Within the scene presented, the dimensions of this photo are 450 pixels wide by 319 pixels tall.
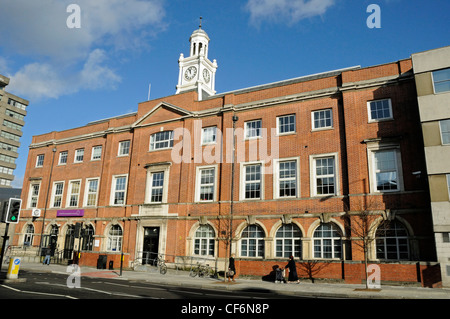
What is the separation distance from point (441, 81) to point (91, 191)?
30.3 m

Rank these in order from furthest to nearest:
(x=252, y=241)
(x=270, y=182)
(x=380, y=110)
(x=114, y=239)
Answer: (x=114, y=239) < (x=270, y=182) < (x=252, y=241) < (x=380, y=110)

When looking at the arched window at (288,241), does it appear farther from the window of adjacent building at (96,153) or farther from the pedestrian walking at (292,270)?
the window of adjacent building at (96,153)

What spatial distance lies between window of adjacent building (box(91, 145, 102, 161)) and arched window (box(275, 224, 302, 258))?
2057 centimetres

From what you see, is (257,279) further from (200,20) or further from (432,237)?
(200,20)

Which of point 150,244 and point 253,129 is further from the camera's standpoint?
point 150,244

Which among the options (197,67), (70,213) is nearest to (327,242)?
(70,213)

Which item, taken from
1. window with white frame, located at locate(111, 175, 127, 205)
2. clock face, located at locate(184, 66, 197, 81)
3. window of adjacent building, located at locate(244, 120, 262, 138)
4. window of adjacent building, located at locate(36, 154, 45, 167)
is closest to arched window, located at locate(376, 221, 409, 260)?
window of adjacent building, located at locate(244, 120, 262, 138)

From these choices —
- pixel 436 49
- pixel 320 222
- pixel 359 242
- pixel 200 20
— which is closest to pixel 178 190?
pixel 320 222

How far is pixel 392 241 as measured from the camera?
20.8 m

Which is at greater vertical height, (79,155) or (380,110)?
(79,155)

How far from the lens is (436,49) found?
2038cm

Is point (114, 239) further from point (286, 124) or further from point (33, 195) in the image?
point (286, 124)

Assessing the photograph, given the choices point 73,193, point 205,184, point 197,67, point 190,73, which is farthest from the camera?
point 190,73

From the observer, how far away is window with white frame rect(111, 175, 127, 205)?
32688 millimetres
